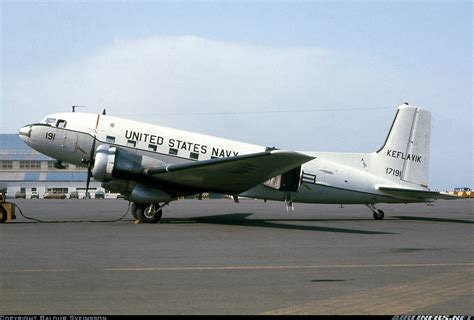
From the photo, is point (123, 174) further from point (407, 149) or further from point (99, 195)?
point (99, 195)

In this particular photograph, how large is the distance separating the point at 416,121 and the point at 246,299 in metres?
19.7

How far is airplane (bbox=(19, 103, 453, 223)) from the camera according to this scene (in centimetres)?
2148

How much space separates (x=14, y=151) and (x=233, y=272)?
3745 inches

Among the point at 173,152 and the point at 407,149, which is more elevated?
the point at 407,149

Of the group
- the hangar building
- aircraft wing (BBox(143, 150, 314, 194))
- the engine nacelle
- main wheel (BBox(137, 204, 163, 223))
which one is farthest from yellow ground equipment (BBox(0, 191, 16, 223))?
the hangar building

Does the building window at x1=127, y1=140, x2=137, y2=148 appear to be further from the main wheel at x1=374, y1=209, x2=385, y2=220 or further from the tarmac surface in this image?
the main wheel at x1=374, y1=209, x2=385, y2=220

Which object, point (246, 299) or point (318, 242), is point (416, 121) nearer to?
point (318, 242)

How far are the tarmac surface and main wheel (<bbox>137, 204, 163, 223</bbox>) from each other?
3.13m

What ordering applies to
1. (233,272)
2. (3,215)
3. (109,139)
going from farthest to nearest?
(109,139) < (3,215) < (233,272)

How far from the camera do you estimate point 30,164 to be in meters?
96.7

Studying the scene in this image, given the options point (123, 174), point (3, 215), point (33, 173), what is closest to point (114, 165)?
point (123, 174)

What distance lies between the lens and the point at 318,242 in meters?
16.3

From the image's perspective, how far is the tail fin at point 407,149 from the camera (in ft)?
85.6

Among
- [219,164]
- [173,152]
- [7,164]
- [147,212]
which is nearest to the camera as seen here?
[219,164]
